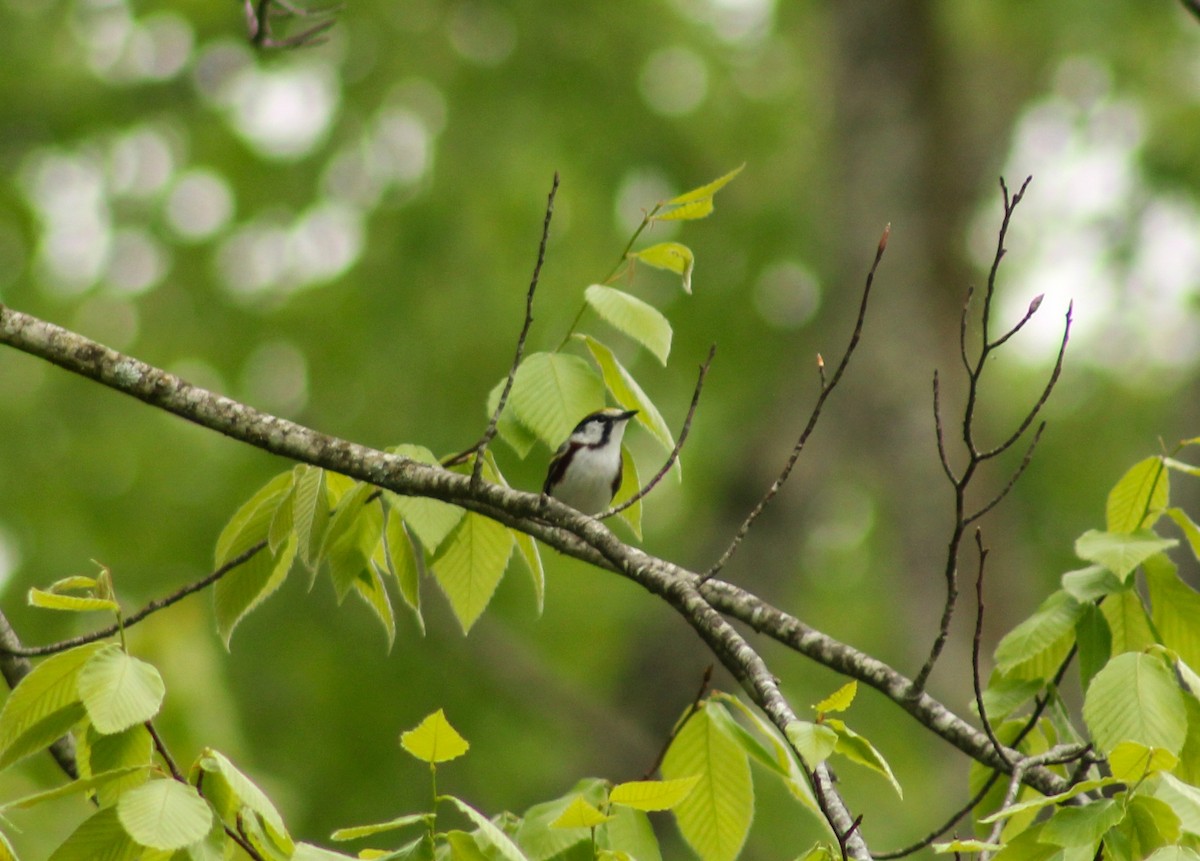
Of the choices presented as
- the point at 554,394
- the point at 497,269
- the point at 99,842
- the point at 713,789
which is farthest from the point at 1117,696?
the point at 497,269

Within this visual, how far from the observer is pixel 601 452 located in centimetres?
651

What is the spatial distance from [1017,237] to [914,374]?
14.8ft

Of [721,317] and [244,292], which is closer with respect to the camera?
[244,292]

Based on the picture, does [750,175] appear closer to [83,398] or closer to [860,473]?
[860,473]

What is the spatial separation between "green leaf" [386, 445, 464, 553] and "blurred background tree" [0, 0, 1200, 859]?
7.57 m

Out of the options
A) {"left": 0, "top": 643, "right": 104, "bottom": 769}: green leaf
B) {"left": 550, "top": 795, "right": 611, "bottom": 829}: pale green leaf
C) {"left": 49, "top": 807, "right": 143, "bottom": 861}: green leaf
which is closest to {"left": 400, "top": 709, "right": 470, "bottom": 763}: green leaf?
{"left": 550, "top": 795, "right": 611, "bottom": 829}: pale green leaf

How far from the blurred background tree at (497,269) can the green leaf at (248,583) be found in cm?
753

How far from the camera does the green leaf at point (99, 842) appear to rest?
2.12 metres

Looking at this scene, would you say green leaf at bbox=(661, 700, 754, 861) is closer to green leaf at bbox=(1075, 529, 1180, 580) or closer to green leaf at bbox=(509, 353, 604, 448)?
green leaf at bbox=(509, 353, 604, 448)

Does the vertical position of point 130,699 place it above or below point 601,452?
below

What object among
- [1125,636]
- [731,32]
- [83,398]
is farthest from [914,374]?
[1125,636]

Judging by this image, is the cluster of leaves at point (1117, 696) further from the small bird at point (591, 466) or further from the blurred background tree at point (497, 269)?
the blurred background tree at point (497, 269)

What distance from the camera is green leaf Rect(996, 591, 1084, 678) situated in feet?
8.84

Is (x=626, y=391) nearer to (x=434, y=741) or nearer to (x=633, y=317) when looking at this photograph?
(x=633, y=317)
